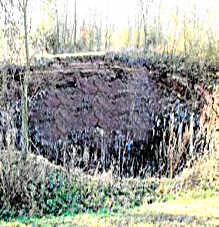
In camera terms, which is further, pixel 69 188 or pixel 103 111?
pixel 103 111

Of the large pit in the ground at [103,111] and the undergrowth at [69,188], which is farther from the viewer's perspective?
the large pit in the ground at [103,111]

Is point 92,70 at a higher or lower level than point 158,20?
lower

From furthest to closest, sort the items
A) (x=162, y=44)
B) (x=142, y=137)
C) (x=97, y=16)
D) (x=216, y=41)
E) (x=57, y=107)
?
1. (x=97, y=16)
2. (x=162, y=44)
3. (x=216, y=41)
4. (x=57, y=107)
5. (x=142, y=137)

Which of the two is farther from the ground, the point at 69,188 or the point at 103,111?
the point at 103,111

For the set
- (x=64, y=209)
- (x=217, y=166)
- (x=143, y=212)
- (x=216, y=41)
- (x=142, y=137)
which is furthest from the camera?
(x=216, y=41)

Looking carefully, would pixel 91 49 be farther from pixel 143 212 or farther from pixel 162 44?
pixel 143 212

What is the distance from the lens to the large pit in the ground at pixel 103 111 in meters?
11.5

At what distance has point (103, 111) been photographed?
45.4ft

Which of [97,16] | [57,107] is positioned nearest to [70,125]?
[57,107]

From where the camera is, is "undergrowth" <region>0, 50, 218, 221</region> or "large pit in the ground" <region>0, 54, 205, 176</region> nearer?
"undergrowth" <region>0, 50, 218, 221</region>

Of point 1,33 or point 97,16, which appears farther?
point 97,16

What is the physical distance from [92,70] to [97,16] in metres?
8.16

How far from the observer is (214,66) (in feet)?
49.9

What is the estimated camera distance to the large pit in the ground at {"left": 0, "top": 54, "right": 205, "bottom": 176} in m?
11.5
